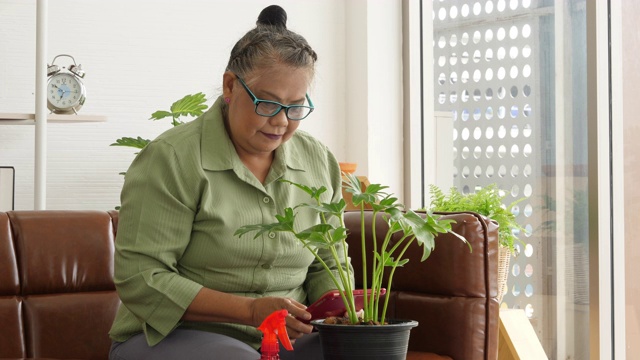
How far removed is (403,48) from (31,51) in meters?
1.97

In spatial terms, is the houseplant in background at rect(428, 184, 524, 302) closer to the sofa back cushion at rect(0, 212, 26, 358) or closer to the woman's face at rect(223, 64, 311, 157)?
the woman's face at rect(223, 64, 311, 157)

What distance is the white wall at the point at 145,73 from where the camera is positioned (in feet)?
12.5

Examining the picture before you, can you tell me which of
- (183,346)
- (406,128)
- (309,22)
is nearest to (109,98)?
(309,22)

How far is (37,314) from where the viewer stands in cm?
230

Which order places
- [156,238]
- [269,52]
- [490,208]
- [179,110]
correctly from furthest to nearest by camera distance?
1. [490,208]
2. [179,110]
3. [269,52]
4. [156,238]

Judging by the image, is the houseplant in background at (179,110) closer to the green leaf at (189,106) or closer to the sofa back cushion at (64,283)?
the green leaf at (189,106)

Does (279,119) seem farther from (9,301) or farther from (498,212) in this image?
(498,212)

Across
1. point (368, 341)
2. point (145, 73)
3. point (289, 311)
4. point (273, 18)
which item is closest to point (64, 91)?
point (145, 73)

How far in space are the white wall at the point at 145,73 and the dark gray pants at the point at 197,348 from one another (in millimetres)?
1851

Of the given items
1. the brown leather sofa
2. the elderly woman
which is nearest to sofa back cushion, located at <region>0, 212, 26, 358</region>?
the brown leather sofa

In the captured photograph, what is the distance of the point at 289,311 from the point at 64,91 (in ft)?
7.49

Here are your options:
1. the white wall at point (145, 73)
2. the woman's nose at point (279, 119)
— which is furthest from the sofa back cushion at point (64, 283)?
the white wall at point (145, 73)

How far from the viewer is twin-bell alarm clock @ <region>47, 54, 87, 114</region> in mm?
3623

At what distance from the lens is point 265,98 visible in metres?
1.92
